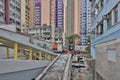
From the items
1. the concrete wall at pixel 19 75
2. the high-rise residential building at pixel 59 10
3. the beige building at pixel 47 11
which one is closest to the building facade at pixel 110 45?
the concrete wall at pixel 19 75

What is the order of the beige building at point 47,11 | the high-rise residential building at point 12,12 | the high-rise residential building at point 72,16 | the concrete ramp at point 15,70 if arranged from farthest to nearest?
the high-rise residential building at point 72,16
the beige building at point 47,11
the high-rise residential building at point 12,12
the concrete ramp at point 15,70

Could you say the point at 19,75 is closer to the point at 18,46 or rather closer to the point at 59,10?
the point at 18,46

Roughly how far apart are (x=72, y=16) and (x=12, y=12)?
195 feet

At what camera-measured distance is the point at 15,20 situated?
57156 mm

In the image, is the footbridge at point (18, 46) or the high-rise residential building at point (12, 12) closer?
the footbridge at point (18, 46)

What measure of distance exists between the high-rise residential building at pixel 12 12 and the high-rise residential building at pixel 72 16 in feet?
149

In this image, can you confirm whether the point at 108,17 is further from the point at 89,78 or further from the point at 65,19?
the point at 65,19

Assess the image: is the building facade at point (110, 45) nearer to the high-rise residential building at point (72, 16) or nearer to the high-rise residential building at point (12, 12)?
the high-rise residential building at point (12, 12)

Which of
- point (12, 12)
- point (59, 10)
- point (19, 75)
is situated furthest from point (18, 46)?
point (59, 10)

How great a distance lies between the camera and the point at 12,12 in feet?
180

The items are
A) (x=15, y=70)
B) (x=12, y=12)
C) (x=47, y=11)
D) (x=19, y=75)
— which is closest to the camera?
(x=15, y=70)

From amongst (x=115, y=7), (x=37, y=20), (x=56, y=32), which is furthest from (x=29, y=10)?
(x=115, y=7)

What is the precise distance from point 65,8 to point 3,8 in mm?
69572

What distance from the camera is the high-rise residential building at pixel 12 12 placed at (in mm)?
47950
